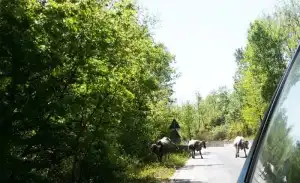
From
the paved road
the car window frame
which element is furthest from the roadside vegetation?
the car window frame

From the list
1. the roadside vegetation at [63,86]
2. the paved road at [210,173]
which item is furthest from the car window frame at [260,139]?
the paved road at [210,173]

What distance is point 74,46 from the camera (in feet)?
39.0

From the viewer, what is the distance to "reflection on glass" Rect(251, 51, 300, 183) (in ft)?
5.05

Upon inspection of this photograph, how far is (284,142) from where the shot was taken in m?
1.74

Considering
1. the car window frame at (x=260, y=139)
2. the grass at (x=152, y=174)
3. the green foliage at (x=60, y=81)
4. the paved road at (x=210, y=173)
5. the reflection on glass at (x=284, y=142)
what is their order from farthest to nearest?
the grass at (x=152, y=174) → the paved road at (x=210, y=173) → the green foliage at (x=60, y=81) → the car window frame at (x=260, y=139) → the reflection on glass at (x=284, y=142)

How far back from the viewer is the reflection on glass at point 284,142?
1.54 m

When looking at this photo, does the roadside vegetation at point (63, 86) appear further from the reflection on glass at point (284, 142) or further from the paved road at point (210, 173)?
the reflection on glass at point (284, 142)

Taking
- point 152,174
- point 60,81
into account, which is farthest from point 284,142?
point 152,174

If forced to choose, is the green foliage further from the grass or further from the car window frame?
the car window frame

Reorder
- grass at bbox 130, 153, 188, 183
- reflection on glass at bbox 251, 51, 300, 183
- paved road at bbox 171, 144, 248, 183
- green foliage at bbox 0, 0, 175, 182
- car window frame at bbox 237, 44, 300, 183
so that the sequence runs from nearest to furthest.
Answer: reflection on glass at bbox 251, 51, 300, 183 → car window frame at bbox 237, 44, 300, 183 → green foliage at bbox 0, 0, 175, 182 → paved road at bbox 171, 144, 248, 183 → grass at bbox 130, 153, 188, 183

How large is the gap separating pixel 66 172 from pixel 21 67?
21.2ft

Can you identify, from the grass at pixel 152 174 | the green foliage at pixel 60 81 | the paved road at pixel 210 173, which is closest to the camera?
the green foliage at pixel 60 81

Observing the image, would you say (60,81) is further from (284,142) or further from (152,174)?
(152,174)

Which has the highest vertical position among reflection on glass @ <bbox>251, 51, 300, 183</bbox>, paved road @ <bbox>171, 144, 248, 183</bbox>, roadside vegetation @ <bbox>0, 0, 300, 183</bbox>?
roadside vegetation @ <bbox>0, 0, 300, 183</bbox>
